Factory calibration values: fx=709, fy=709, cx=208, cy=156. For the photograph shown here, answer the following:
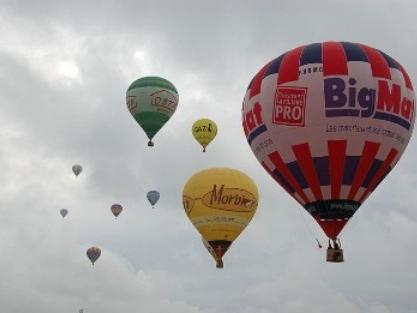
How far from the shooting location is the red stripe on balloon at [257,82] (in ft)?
91.8

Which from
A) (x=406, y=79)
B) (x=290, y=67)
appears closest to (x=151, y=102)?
(x=290, y=67)

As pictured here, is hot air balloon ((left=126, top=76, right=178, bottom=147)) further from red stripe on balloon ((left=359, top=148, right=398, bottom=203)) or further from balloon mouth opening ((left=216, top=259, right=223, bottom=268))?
red stripe on balloon ((left=359, top=148, right=398, bottom=203))

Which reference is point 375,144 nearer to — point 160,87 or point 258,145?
point 258,145

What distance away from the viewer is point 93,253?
219 ft

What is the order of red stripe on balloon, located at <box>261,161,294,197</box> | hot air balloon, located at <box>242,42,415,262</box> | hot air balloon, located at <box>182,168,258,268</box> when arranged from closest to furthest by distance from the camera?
1. hot air balloon, located at <box>242,42,415,262</box>
2. red stripe on balloon, located at <box>261,161,294,197</box>
3. hot air balloon, located at <box>182,168,258,268</box>

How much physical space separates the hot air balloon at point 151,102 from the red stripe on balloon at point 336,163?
21773 mm

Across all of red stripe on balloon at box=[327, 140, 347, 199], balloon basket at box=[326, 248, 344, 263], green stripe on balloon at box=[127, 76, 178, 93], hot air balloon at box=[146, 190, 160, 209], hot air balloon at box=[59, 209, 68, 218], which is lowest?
balloon basket at box=[326, 248, 344, 263]

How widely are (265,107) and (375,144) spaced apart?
437 centimetres

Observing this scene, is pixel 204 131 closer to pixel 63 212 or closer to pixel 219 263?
pixel 219 263

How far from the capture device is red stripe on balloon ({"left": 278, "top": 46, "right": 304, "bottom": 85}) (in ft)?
88.0

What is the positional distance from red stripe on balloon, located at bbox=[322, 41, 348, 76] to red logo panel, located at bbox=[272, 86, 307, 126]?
48.3 inches

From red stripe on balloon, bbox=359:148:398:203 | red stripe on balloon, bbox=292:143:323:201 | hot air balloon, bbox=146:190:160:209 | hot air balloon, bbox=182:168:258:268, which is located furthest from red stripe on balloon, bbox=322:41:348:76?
hot air balloon, bbox=146:190:160:209

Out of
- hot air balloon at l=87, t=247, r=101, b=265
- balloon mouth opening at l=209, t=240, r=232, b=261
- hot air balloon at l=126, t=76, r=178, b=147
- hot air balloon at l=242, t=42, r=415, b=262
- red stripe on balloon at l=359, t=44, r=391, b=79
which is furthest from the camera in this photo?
hot air balloon at l=87, t=247, r=101, b=265

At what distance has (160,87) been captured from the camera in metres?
46.4
